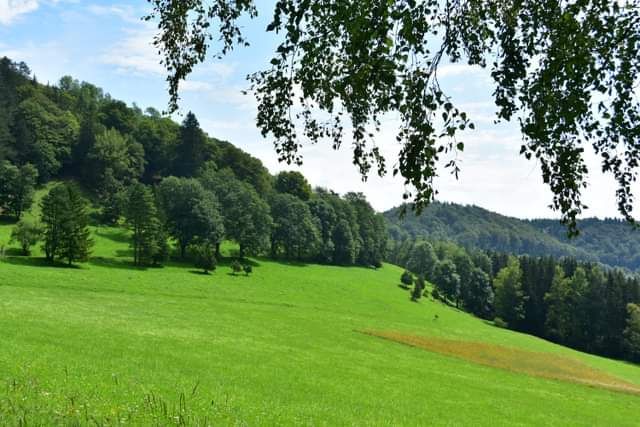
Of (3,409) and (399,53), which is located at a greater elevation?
(399,53)

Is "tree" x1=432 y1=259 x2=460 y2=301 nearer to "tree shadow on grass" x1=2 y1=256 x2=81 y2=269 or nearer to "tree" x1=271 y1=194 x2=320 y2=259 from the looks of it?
"tree" x1=271 y1=194 x2=320 y2=259

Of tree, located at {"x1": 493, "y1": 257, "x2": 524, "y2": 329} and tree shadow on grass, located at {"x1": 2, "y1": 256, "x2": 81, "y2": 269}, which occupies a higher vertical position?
tree shadow on grass, located at {"x1": 2, "y1": 256, "x2": 81, "y2": 269}

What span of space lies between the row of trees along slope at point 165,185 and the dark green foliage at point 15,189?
0.54ft

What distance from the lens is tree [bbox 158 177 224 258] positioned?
79.9 m

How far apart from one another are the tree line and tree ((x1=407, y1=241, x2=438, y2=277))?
1432 centimetres

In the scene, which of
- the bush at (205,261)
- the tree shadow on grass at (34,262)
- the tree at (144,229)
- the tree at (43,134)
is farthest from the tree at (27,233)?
the tree at (43,134)

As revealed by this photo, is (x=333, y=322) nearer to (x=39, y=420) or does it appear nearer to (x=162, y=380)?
(x=162, y=380)

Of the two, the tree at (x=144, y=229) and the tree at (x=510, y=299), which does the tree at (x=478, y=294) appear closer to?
the tree at (x=510, y=299)

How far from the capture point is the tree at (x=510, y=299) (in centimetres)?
10362

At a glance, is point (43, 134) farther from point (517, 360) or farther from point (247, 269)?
point (517, 360)

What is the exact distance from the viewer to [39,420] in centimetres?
875

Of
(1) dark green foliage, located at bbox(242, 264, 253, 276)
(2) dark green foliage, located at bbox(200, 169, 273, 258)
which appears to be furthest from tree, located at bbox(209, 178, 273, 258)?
(1) dark green foliage, located at bbox(242, 264, 253, 276)

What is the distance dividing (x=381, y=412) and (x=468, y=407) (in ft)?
23.6

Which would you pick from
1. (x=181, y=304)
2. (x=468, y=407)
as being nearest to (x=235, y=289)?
(x=181, y=304)
